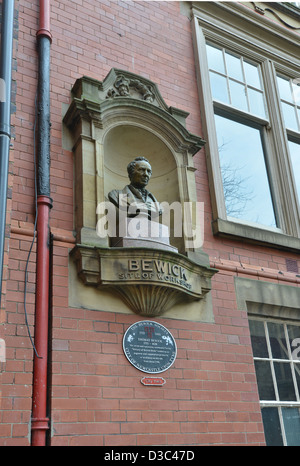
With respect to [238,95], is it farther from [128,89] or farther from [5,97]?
[5,97]

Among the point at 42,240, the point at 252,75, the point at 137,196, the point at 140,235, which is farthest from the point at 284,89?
the point at 42,240

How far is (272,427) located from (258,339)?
96 centimetres

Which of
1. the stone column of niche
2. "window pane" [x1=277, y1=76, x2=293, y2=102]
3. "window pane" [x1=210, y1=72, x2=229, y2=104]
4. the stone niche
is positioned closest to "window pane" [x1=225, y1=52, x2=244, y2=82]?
"window pane" [x1=210, y1=72, x2=229, y2=104]

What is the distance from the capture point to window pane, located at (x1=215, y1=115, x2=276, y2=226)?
23.7ft

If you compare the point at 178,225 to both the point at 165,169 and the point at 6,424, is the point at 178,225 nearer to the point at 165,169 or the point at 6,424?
the point at 165,169

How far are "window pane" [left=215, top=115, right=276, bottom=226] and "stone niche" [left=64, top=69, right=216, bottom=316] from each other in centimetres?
86

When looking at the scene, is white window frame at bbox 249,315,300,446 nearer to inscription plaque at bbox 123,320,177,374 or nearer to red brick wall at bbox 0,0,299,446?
red brick wall at bbox 0,0,299,446

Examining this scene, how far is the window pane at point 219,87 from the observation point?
7691 mm

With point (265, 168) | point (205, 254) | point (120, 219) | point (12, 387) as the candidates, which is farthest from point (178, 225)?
point (12, 387)

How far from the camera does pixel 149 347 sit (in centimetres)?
518

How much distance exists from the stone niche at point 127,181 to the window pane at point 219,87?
3.94ft

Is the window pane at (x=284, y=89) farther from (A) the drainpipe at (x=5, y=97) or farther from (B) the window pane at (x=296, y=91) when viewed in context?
(A) the drainpipe at (x=5, y=97)

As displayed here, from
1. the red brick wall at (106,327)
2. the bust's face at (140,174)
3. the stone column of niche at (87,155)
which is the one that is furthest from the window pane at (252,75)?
the bust's face at (140,174)

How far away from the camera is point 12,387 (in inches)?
172
